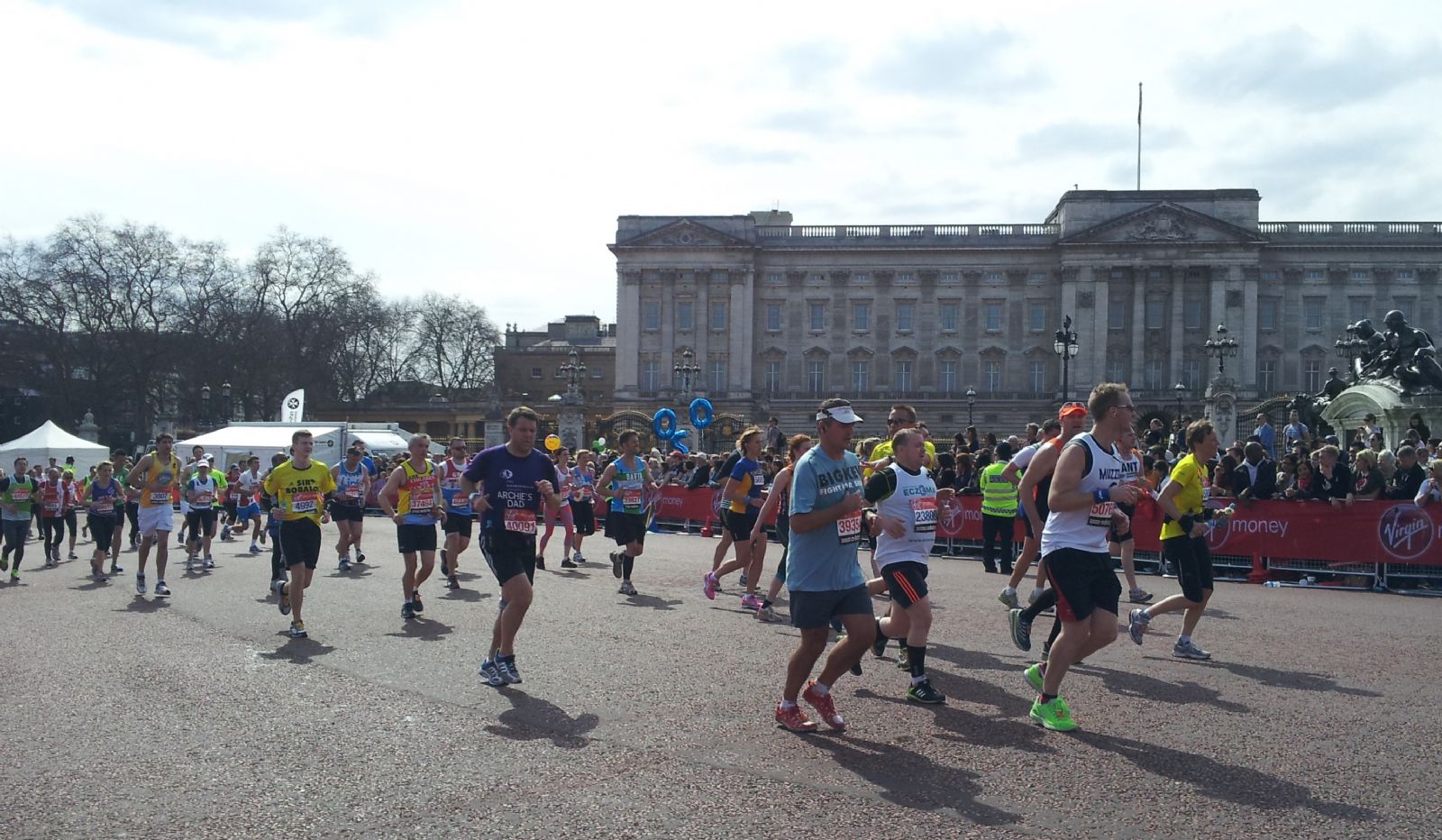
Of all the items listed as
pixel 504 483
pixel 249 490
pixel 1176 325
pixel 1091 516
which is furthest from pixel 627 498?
pixel 1176 325

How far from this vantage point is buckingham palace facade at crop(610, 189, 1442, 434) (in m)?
81.5

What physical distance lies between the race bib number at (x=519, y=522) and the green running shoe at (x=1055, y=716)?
3598 mm

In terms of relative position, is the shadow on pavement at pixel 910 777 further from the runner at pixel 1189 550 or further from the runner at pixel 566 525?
the runner at pixel 566 525

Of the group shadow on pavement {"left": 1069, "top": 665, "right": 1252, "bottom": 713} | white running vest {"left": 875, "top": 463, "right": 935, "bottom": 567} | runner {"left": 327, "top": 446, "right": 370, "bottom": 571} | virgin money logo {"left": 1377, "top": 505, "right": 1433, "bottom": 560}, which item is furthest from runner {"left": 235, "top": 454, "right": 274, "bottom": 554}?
shadow on pavement {"left": 1069, "top": 665, "right": 1252, "bottom": 713}

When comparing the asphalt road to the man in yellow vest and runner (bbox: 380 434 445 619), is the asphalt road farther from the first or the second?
the man in yellow vest

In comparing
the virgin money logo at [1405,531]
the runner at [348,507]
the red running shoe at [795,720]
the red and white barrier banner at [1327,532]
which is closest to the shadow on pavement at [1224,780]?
the red running shoe at [795,720]

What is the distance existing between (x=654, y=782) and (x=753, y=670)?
3.17 m

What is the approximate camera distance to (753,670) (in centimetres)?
910

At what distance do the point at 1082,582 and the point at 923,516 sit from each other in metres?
1.56

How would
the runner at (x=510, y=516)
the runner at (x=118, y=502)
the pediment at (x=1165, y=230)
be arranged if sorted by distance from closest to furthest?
the runner at (x=510, y=516), the runner at (x=118, y=502), the pediment at (x=1165, y=230)

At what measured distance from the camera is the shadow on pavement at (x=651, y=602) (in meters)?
13.3

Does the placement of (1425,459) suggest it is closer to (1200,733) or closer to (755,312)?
(1200,733)

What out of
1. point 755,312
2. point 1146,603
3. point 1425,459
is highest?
point 755,312

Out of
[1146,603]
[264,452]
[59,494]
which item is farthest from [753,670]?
[264,452]
